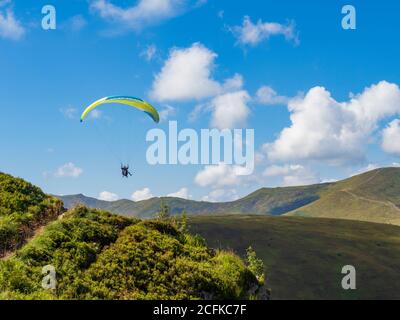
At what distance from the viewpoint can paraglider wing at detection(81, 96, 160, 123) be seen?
99.0 feet

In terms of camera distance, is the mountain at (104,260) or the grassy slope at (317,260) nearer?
the mountain at (104,260)

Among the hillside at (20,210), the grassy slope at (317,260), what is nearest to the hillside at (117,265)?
the hillside at (20,210)

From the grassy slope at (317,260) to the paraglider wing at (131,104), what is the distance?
88318 mm

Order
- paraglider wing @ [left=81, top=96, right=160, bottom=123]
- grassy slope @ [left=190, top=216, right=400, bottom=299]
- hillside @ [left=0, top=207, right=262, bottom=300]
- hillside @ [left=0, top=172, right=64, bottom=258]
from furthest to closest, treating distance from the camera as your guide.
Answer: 1. grassy slope @ [left=190, top=216, right=400, bottom=299]
2. paraglider wing @ [left=81, top=96, right=160, bottom=123]
3. hillside @ [left=0, top=172, right=64, bottom=258]
4. hillside @ [left=0, top=207, right=262, bottom=300]

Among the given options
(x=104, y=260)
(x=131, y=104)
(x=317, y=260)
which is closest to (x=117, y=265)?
(x=104, y=260)

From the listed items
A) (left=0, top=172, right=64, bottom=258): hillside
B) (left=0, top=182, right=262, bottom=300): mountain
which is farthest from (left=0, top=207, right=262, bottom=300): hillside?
(left=0, top=172, right=64, bottom=258): hillside

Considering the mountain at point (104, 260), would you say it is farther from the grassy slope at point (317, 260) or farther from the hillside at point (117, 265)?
the grassy slope at point (317, 260)

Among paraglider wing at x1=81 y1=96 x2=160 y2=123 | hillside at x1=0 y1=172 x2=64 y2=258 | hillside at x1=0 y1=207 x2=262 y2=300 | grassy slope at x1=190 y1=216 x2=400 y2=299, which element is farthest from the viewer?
grassy slope at x1=190 y1=216 x2=400 y2=299

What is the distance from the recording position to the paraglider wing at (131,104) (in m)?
30.2

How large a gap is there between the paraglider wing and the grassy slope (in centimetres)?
8832

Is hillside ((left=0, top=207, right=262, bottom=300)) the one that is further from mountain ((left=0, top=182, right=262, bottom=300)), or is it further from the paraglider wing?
the paraglider wing

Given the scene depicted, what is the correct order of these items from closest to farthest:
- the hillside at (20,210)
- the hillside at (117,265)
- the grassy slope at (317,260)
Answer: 1. the hillside at (117,265)
2. the hillside at (20,210)
3. the grassy slope at (317,260)
